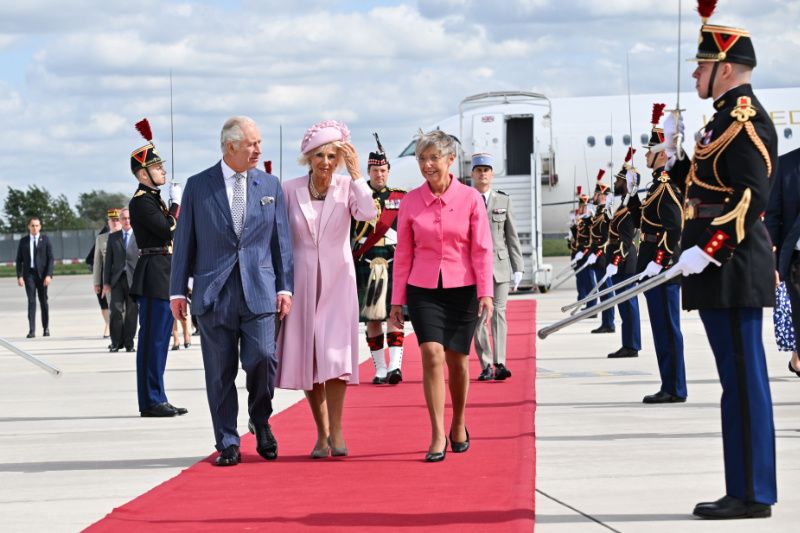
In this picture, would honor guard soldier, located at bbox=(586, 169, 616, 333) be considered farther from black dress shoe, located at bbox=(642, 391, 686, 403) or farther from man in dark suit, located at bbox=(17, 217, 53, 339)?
man in dark suit, located at bbox=(17, 217, 53, 339)

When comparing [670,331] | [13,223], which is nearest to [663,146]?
[670,331]

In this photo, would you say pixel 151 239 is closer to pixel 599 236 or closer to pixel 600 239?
pixel 599 236

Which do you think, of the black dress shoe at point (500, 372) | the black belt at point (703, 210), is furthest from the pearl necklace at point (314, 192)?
the black dress shoe at point (500, 372)

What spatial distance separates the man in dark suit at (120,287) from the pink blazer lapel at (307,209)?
9.31 metres

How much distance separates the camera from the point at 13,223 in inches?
3526

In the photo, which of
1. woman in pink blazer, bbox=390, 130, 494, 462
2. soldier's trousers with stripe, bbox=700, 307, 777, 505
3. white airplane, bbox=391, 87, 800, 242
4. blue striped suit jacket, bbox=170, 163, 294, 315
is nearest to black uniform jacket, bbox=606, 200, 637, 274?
woman in pink blazer, bbox=390, 130, 494, 462

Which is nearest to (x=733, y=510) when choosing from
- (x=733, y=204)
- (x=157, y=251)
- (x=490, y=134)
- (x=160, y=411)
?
(x=733, y=204)

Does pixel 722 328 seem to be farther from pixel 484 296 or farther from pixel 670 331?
pixel 670 331

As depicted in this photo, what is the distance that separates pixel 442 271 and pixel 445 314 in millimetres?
236

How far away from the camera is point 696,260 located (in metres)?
5.75

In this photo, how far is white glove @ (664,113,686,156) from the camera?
20.5 ft

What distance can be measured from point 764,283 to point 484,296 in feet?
6.51

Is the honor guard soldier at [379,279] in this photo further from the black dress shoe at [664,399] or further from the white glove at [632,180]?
the white glove at [632,180]

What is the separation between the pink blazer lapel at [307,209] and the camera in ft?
25.0
